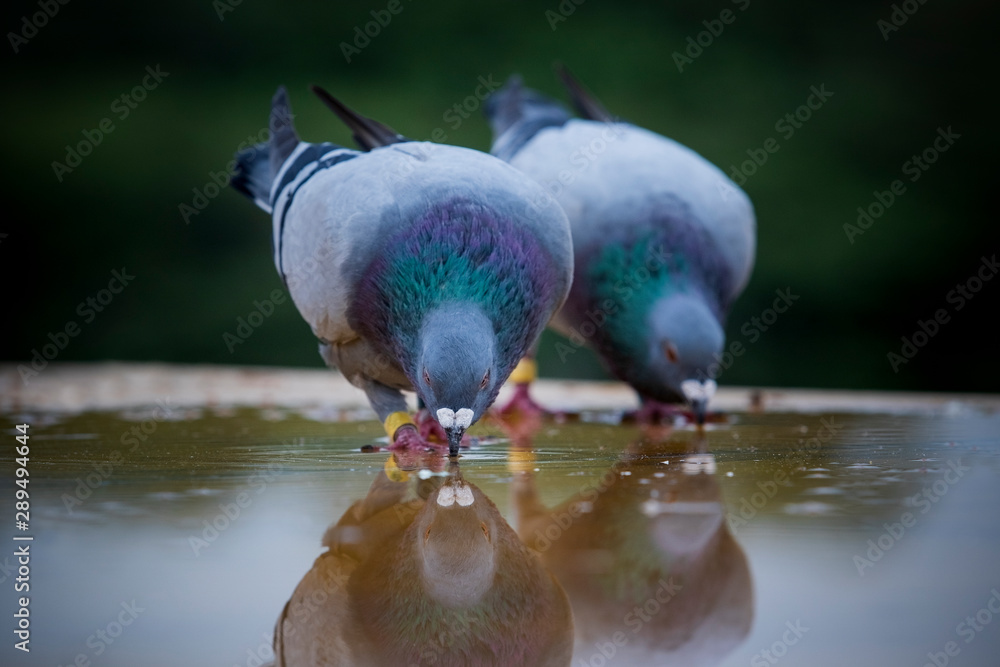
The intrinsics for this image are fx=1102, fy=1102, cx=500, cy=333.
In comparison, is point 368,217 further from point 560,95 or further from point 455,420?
point 560,95

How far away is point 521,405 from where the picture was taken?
3820 millimetres

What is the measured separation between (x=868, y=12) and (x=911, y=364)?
2.44 meters

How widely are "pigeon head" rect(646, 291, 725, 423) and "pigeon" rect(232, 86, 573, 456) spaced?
2.03 ft

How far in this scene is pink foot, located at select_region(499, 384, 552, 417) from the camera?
3.77 metres

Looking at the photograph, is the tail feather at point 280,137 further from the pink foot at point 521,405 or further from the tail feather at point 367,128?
the pink foot at point 521,405

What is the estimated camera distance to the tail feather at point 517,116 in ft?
12.7

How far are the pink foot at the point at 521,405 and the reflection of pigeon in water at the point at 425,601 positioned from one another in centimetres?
201

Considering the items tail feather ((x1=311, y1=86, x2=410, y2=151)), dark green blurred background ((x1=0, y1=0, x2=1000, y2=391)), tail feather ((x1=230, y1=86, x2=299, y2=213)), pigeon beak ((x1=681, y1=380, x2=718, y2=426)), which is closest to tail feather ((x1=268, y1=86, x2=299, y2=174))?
tail feather ((x1=230, y1=86, x2=299, y2=213))

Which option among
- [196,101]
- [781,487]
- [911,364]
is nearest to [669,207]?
[781,487]

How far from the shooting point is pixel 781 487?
195 centimetres

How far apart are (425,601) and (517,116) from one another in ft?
9.71

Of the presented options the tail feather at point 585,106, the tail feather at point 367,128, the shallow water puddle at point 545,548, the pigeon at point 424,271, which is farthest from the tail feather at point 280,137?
the tail feather at point 585,106

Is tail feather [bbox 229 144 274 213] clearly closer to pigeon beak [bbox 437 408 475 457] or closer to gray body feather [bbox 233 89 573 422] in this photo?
gray body feather [bbox 233 89 573 422]

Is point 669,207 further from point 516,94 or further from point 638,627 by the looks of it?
point 638,627
